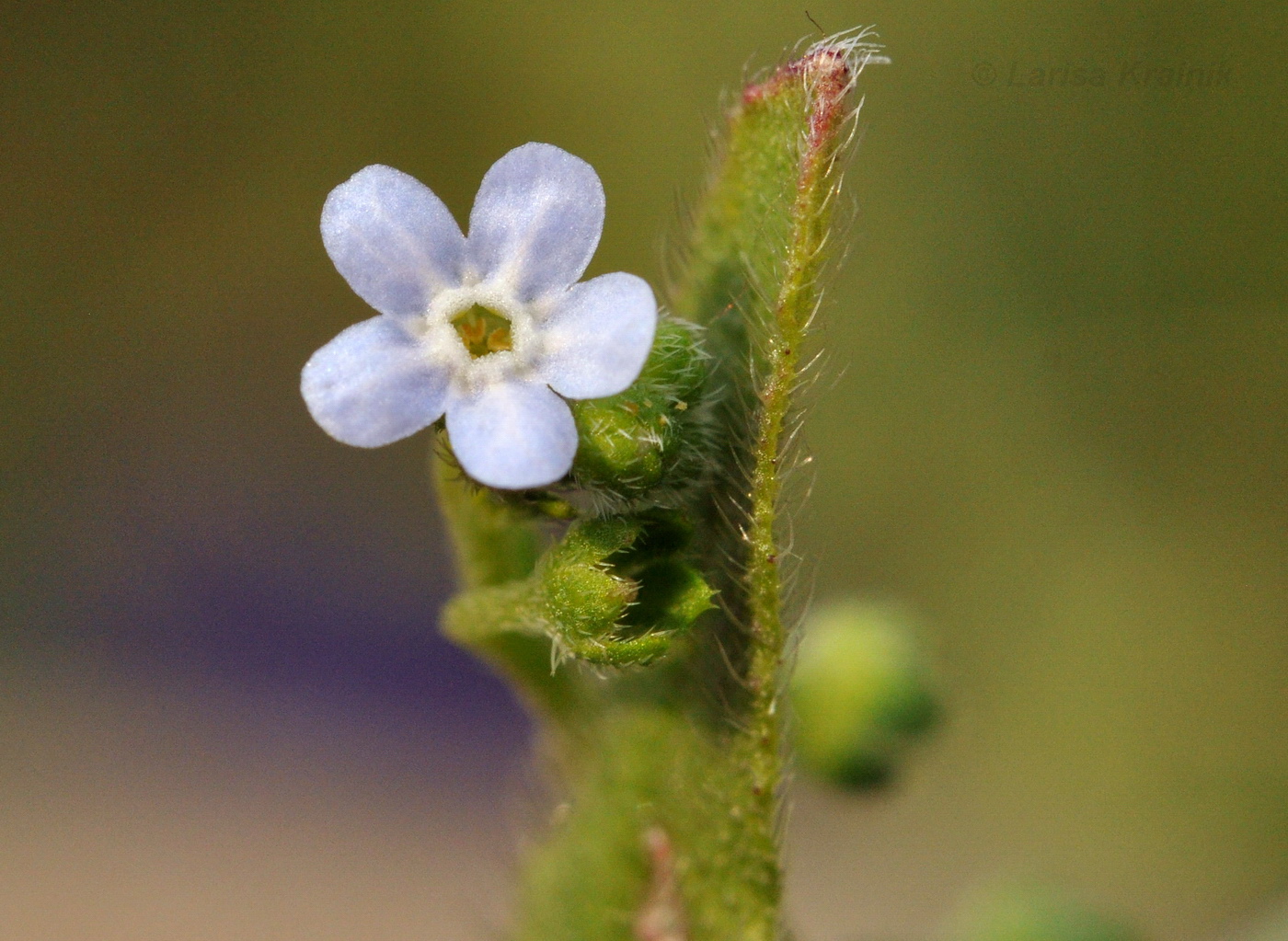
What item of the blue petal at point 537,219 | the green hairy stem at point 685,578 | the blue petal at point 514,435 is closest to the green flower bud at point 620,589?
the green hairy stem at point 685,578

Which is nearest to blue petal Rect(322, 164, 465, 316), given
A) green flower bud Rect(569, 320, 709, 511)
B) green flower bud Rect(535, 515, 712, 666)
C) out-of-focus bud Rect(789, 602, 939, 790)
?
green flower bud Rect(569, 320, 709, 511)

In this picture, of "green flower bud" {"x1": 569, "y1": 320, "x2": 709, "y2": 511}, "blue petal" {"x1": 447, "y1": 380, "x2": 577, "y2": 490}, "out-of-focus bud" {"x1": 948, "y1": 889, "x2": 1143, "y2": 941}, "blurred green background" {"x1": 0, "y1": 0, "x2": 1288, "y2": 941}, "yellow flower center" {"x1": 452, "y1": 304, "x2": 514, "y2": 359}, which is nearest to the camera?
"blue petal" {"x1": 447, "y1": 380, "x2": 577, "y2": 490}

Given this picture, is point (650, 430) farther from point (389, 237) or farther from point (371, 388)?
point (389, 237)

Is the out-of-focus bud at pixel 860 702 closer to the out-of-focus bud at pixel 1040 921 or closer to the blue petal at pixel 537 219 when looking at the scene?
the out-of-focus bud at pixel 1040 921

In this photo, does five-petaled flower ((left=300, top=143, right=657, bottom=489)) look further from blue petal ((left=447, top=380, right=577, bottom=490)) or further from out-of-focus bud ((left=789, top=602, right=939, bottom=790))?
out-of-focus bud ((left=789, top=602, right=939, bottom=790))

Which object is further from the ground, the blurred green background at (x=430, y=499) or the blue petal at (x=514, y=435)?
the blurred green background at (x=430, y=499)

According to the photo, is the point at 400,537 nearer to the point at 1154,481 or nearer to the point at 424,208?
the point at 1154,481
